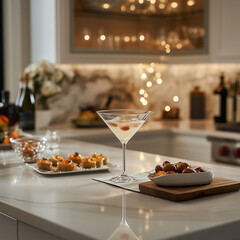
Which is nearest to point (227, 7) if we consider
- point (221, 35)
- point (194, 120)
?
point (221, 35)

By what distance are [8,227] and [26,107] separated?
6.75 ft

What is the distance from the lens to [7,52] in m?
4.03

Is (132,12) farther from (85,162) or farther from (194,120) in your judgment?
(85,162)

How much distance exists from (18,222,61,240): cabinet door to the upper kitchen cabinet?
239 cm

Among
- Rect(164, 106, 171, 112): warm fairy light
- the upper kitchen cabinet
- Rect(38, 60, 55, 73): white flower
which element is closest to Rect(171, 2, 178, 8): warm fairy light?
the upper kitchen cabinet

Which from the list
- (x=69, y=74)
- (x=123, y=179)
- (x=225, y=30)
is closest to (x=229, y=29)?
(x=225, y=30)

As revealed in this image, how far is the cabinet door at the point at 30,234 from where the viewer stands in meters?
1.34

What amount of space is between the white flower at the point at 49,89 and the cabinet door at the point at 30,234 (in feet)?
7.43

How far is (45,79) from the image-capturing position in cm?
368

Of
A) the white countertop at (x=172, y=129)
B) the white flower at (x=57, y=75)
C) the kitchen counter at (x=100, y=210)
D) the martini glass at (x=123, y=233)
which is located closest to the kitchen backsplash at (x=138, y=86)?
the white countertop at (x=172, y=129)

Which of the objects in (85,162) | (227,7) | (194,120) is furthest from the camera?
(194,120)

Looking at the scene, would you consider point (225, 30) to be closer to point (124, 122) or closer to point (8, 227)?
point (124, 122)

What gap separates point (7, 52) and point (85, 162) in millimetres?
2323

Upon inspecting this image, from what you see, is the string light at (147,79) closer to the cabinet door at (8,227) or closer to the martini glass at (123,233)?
the cabinet door at (8,227)
